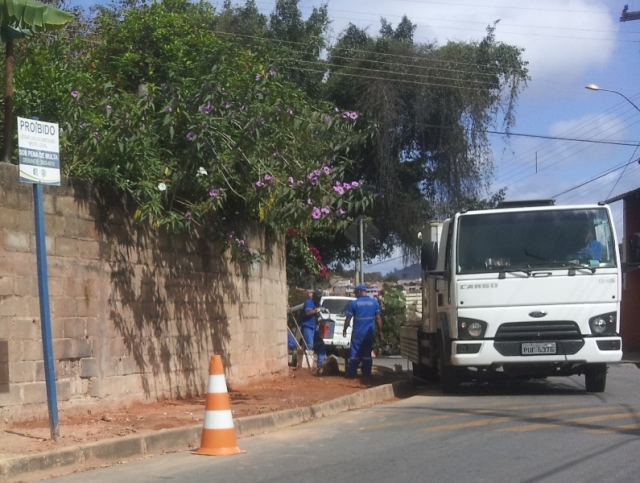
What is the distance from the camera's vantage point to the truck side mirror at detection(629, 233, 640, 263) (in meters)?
11.8

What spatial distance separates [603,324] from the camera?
1188cm

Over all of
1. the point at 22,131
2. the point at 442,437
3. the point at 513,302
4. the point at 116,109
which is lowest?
the point at 442,437

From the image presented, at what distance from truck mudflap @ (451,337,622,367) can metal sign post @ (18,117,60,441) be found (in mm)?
5899

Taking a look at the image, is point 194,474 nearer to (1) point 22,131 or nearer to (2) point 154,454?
(2) point 154,454

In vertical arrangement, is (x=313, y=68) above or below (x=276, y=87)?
above

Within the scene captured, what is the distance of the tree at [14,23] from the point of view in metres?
9.05

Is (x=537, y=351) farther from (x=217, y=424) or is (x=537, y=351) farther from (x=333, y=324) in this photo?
(x=333, y=324)

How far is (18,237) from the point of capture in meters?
8.81

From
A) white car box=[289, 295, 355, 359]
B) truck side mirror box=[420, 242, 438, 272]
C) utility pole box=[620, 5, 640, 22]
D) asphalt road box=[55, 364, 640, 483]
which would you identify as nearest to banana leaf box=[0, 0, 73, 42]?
asphalt road box=[55, 364, 640, 483]

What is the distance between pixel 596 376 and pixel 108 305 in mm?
6730

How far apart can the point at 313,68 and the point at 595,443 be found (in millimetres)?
20208

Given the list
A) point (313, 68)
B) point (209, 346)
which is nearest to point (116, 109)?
point (209, 346)

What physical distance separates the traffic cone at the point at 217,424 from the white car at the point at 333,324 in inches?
500

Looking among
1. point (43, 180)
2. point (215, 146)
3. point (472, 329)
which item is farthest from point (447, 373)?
point (43, 180)
